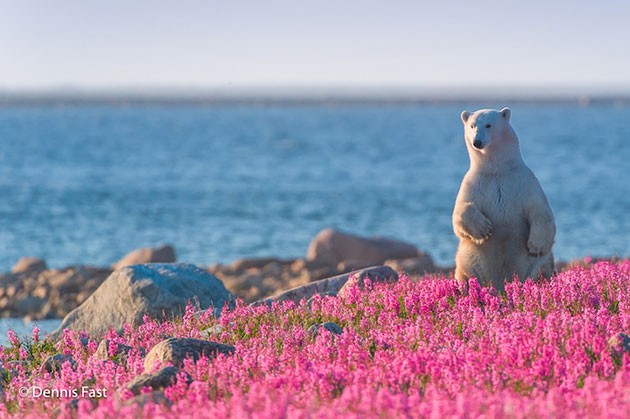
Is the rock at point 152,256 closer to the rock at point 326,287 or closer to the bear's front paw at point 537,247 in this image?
the rock at point 326,287

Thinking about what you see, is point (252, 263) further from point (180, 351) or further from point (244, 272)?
point (180, 351)

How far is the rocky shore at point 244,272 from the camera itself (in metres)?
18.0

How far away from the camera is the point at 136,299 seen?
10.7 metres

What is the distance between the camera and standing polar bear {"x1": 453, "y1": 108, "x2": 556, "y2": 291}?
341 inches

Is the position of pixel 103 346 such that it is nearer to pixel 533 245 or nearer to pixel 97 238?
pixel 533 245

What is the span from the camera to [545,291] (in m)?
7.92

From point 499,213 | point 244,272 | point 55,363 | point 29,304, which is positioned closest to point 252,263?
point 244,272

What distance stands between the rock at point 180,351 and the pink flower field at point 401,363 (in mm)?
141

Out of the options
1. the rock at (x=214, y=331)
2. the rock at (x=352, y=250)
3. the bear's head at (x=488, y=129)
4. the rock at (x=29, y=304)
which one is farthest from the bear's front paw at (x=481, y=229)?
the rock at (x=352, y=250)

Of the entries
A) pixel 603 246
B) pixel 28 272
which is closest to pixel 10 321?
pixel 28 272

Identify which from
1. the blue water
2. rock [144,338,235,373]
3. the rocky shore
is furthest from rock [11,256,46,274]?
rock [144,338,235,373]

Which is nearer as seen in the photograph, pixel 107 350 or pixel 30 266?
pixel 107 350

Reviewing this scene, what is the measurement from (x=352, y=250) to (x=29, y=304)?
8783 millimetres

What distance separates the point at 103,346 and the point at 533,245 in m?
4.70
